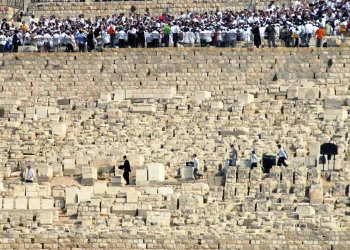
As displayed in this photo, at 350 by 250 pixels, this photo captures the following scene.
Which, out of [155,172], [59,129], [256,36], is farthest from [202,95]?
[155,172]

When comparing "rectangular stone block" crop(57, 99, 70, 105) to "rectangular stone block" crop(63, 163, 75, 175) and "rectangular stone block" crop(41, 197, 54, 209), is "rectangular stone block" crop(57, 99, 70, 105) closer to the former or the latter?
"rectangular stone block" crop(63, 163, 75, 175)

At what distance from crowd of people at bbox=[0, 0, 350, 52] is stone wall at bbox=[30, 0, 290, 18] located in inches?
78.0

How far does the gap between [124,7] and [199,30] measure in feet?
17.7

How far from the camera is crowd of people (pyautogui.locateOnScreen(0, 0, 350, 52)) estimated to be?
68750mm

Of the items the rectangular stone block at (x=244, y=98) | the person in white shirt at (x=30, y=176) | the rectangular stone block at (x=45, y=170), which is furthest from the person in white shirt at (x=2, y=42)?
the person in white shirt at (x=30, y=176)

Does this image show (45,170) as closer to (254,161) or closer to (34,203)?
(34,203)

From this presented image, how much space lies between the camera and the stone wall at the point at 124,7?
73812 mm

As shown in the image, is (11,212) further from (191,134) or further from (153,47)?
(153,47)

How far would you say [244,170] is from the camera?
58.2m

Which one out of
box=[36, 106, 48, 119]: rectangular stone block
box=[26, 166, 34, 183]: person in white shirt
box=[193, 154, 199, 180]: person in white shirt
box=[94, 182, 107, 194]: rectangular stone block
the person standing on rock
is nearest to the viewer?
box=[94, 182, 107, 194]: rectangular stone block

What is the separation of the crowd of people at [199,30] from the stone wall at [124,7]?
6.50ft

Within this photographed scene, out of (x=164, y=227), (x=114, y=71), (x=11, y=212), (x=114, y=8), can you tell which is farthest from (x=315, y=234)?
(x=114, y=8)

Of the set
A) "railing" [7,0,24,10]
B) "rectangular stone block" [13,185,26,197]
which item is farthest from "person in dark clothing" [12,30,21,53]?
"rectangular stone block" [13,185,26,197]

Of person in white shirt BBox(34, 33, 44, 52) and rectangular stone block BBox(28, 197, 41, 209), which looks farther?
person in white shirt BBox(34, 33, 44, 52)
